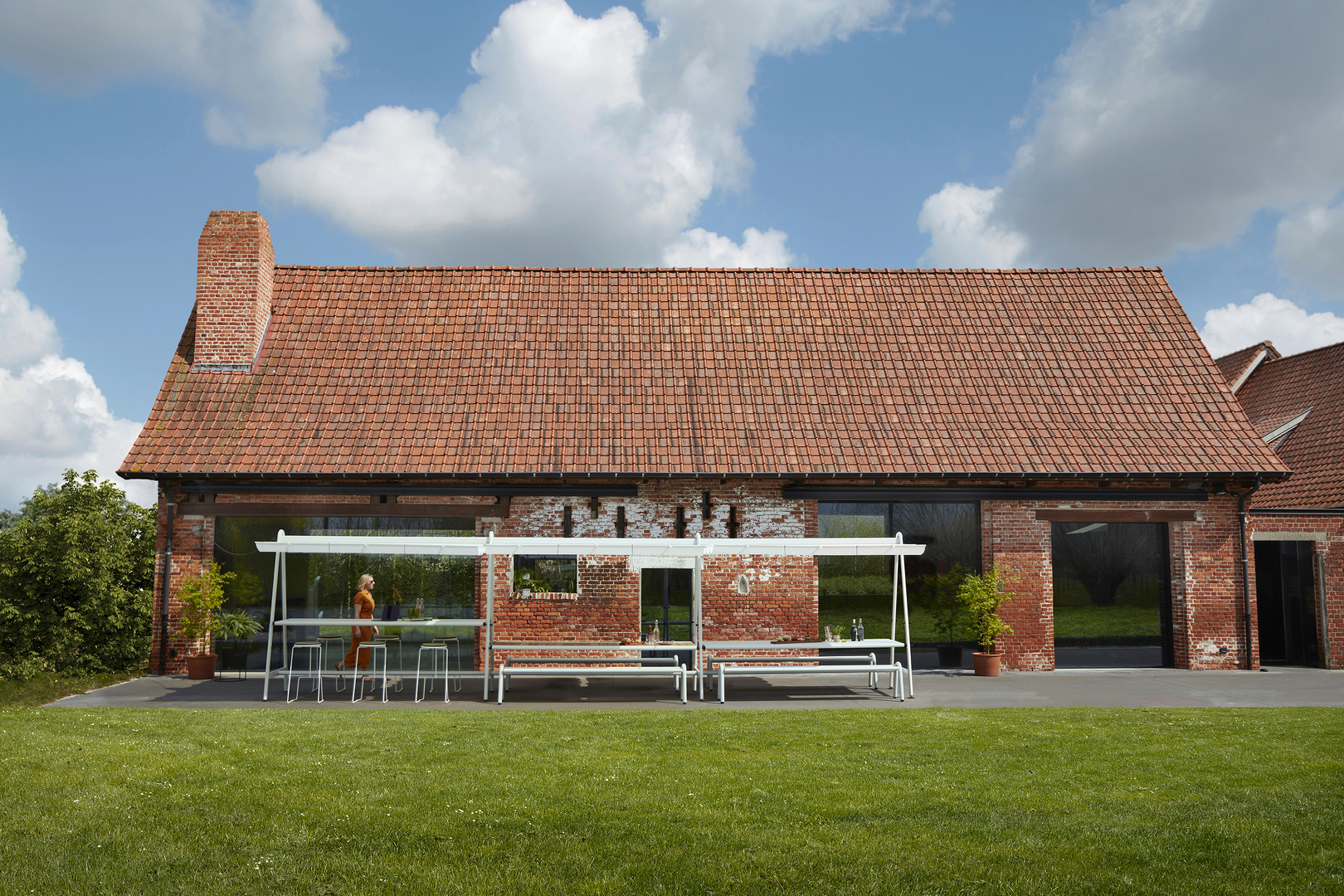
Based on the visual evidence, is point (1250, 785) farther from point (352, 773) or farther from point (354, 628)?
point (354, 628)

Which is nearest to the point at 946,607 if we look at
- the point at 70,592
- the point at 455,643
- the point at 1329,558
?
the point at 1329,558

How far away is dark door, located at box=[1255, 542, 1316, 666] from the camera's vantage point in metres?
15.2

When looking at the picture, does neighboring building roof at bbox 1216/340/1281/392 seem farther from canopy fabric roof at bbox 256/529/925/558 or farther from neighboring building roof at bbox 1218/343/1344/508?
canopy fabric roof at bbox 256/529/925/558

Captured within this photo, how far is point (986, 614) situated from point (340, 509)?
9.77 meters

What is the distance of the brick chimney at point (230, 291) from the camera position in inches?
581

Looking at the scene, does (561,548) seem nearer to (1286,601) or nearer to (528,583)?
(528,583)

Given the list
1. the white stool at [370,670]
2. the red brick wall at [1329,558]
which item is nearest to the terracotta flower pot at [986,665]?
the red brick wall at [1329,558]

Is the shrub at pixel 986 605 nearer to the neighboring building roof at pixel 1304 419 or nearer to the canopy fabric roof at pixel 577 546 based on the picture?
the canopy fabric roof at pixel 577 546

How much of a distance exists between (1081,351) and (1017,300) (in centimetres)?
165

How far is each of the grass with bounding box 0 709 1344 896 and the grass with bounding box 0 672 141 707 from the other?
95.7 inches

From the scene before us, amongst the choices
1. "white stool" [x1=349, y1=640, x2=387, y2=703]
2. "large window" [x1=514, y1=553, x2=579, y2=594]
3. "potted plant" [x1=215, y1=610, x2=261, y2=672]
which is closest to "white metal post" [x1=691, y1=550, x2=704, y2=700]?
"large window" [x1=514, y1=553, x2=579, y2=594]

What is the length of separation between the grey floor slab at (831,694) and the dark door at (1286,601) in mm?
2043

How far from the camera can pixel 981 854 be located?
5035 mm

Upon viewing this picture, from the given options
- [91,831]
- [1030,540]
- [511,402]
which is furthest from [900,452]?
[91,831]
